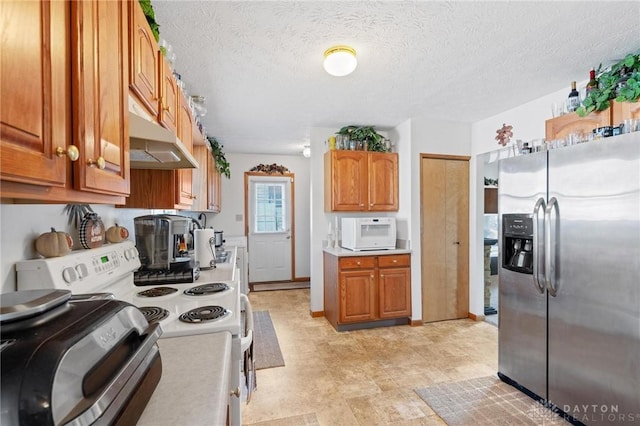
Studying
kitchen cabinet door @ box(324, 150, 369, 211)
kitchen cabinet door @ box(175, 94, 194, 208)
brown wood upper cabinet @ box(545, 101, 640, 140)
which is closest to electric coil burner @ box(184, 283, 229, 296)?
kitchen cabinet door @ box(175, 94, 194, 208)

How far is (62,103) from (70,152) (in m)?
0.11

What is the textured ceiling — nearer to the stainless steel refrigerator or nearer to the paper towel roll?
the stainless steel refrigerator

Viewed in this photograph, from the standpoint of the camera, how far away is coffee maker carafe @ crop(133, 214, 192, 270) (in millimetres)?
1996

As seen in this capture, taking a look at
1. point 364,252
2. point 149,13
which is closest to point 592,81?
point 364,252

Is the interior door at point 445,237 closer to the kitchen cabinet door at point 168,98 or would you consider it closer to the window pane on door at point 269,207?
the kitchen cabinet door at point 168,98

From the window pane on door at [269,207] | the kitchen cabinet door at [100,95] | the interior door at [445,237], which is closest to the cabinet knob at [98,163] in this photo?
the kitchen cabinet door at [100,95]

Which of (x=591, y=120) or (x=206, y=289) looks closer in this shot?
(x=206, y=289)

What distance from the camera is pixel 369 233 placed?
3.53 m

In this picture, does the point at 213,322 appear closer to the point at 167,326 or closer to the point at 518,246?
the point at 167,326

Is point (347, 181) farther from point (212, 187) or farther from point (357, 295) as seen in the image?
point (212, 187)

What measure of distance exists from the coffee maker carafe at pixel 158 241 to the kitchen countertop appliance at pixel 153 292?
0.20 meters

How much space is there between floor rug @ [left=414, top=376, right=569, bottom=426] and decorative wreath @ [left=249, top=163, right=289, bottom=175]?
4216 millimetres

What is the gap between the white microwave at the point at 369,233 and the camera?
3.46 m

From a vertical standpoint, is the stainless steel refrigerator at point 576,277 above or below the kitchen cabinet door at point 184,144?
below
